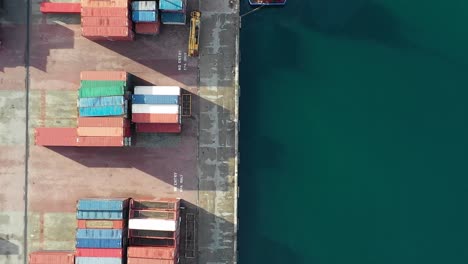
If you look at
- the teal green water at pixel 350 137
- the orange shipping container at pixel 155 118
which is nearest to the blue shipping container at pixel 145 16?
the orange shipping container at pixel 155 118

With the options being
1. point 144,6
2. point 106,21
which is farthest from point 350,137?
point 106,21

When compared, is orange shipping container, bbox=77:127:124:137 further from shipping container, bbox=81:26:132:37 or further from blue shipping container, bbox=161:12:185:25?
blue shipping container, bbox=161:12:185:25

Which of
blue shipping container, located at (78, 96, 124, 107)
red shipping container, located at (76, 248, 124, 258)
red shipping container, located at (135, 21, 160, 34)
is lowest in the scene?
red shipping container, located at (76, 248, 124, 258)

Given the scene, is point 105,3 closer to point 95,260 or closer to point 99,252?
point 99,252

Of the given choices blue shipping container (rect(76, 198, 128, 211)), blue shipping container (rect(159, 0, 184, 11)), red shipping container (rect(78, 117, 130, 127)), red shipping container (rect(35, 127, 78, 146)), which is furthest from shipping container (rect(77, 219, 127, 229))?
blue shipping container (rect(159, 0, 184, 11))

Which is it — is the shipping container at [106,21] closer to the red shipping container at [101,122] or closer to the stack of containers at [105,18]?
the stack of containers at [105,18]

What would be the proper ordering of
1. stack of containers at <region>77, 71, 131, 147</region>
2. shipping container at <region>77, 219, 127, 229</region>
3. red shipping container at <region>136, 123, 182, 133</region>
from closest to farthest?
stack of containers at <region>77, 71, 131, 147</region> → shipping container at <region>77, 219, 127, 229</region> → red shipping container at <region>136, 123, 182, 133</region>
